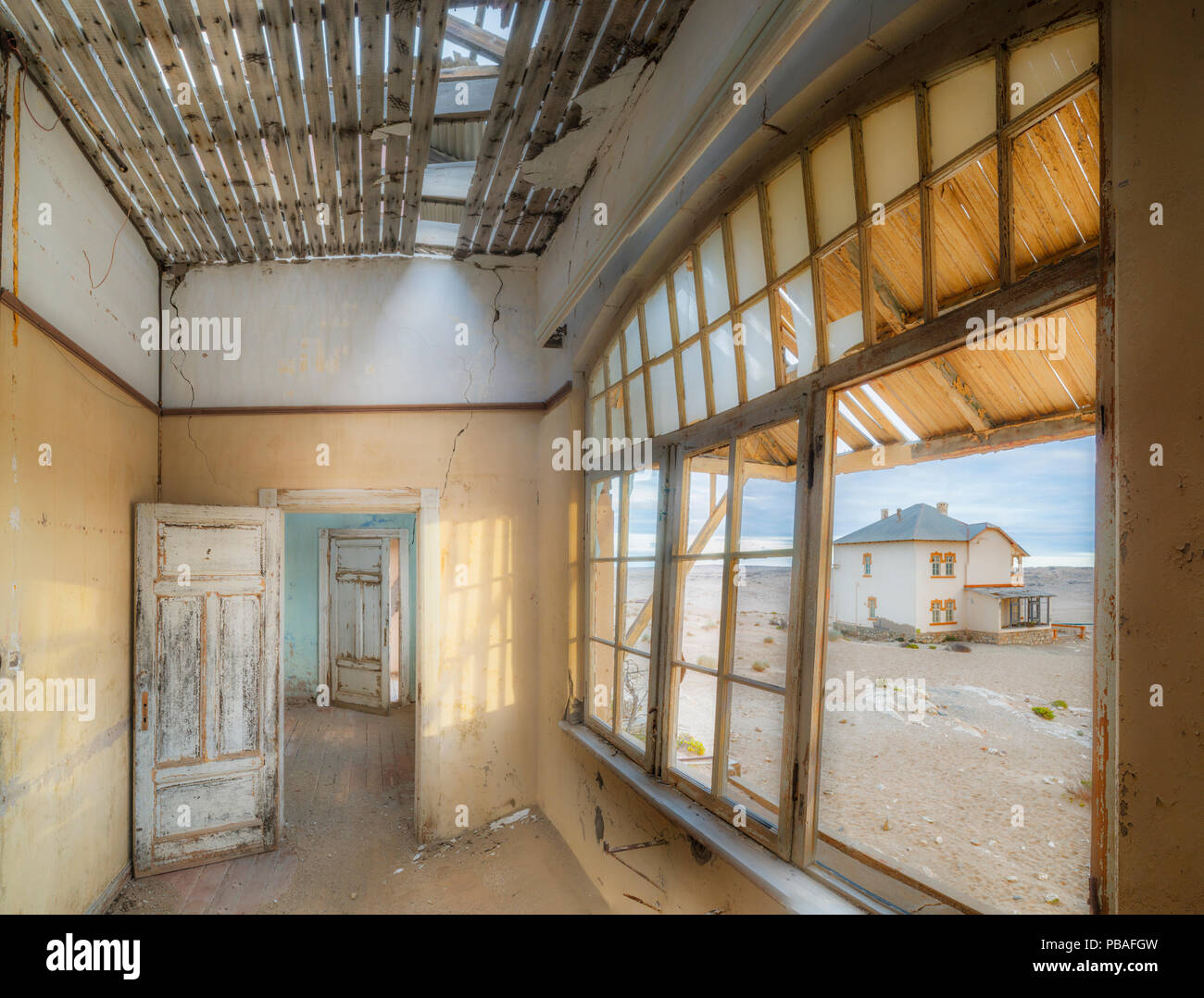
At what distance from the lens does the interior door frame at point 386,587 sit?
665 centimetres

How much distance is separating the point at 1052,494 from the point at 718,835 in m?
1.37

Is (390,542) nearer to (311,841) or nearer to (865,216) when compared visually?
(311,841)

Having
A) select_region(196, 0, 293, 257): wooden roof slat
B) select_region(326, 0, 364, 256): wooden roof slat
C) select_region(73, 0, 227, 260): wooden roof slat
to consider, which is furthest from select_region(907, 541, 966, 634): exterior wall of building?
select_region(73, 0, 227, 260): wooden roof slat

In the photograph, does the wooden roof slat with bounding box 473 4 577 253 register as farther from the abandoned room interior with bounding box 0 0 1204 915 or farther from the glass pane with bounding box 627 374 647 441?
the glass pane with bounding box 627 374 647 441

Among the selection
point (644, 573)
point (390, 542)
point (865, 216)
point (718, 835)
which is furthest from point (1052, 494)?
point (390, 542)

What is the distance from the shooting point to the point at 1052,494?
1469 mm

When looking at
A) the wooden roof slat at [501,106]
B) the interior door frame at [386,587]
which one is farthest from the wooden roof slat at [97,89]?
the interior door frame at [386,587]

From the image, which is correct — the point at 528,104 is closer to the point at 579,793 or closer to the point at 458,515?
the point at 458,515

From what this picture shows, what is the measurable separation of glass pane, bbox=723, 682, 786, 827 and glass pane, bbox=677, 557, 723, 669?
0.19 m

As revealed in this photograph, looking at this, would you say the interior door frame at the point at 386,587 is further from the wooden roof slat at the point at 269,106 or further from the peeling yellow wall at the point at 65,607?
the wooden roof slat at the point at 269,106

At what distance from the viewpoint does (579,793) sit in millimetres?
3100

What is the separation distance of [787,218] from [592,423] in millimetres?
1659

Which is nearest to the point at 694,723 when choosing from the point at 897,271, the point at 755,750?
the point at 755,750

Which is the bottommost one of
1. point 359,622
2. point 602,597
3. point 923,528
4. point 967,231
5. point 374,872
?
point 374,872
